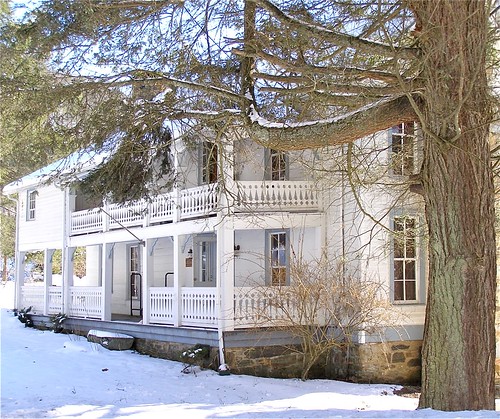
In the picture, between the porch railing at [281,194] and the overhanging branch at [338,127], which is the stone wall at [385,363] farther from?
the overhanging branch at [338,127]

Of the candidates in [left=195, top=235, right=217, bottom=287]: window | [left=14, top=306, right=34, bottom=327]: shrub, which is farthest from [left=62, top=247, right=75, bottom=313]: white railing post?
[left=195, top=235, right=217, bottom=287]: window

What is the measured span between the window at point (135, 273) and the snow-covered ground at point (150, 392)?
512 centimetres

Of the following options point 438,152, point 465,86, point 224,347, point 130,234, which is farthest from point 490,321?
point 130,234

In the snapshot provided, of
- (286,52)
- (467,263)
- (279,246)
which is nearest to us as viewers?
(467,263)

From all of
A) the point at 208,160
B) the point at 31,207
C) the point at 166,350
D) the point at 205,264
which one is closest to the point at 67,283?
the point at 205,264

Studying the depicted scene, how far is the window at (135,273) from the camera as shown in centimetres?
2178

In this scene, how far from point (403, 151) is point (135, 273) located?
12.4m

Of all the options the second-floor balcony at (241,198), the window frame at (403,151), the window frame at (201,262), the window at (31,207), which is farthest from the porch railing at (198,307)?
the window at (31,207)

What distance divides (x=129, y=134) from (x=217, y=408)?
4.58 meters

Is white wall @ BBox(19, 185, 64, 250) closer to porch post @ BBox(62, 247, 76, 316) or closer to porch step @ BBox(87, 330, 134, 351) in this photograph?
porch post @ BBox(62, 247, 76, 316)

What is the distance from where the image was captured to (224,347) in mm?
14281

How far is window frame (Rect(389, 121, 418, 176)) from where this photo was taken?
11161 millimetres

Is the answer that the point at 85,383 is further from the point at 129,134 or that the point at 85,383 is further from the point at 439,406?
the point at 439,406

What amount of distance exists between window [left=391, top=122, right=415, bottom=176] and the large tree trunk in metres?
2.82
